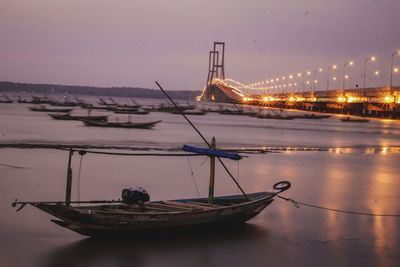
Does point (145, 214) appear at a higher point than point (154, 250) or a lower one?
higher

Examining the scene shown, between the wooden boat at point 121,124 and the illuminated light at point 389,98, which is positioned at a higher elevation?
the illuminated light at point 389,98

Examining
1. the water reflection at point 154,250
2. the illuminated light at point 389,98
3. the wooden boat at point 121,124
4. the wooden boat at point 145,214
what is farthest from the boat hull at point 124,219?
the illuminated light at point 389,98

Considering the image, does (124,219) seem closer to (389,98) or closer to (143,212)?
(143,212)

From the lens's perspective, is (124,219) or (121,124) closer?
(124,219)

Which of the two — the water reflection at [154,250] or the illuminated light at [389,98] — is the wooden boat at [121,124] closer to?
the water reflection at [154,250]

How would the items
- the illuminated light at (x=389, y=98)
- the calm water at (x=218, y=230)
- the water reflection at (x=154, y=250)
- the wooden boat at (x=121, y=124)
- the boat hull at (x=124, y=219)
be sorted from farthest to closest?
the illuminated light at (x=389, y=98)
the wooden boat at (x=121, y=124)
the calm water at (x=218, y=230)
the boat hull at (x=124, y=219)
the water reflection at (x=154, y=250)

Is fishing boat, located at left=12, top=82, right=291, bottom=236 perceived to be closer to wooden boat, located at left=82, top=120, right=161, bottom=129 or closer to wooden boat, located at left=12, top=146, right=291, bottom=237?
wooden boat, located at left=12, top=146, right=291, bottom=237

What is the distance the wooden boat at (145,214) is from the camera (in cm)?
934

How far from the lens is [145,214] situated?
9.61 m

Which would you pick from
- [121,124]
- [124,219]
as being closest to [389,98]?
[121,124]

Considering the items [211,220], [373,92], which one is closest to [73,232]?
[211,220]

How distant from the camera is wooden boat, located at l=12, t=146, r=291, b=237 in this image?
30.7 feet

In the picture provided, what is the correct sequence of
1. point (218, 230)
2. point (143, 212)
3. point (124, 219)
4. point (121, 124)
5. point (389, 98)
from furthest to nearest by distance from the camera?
point (389, 98)
point (121, 124)
point (218, 230)
point (143, 212)
point (124, 219)

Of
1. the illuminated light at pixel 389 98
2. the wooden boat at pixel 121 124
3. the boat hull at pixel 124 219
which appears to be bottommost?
the boat hull at pixel 124 219
